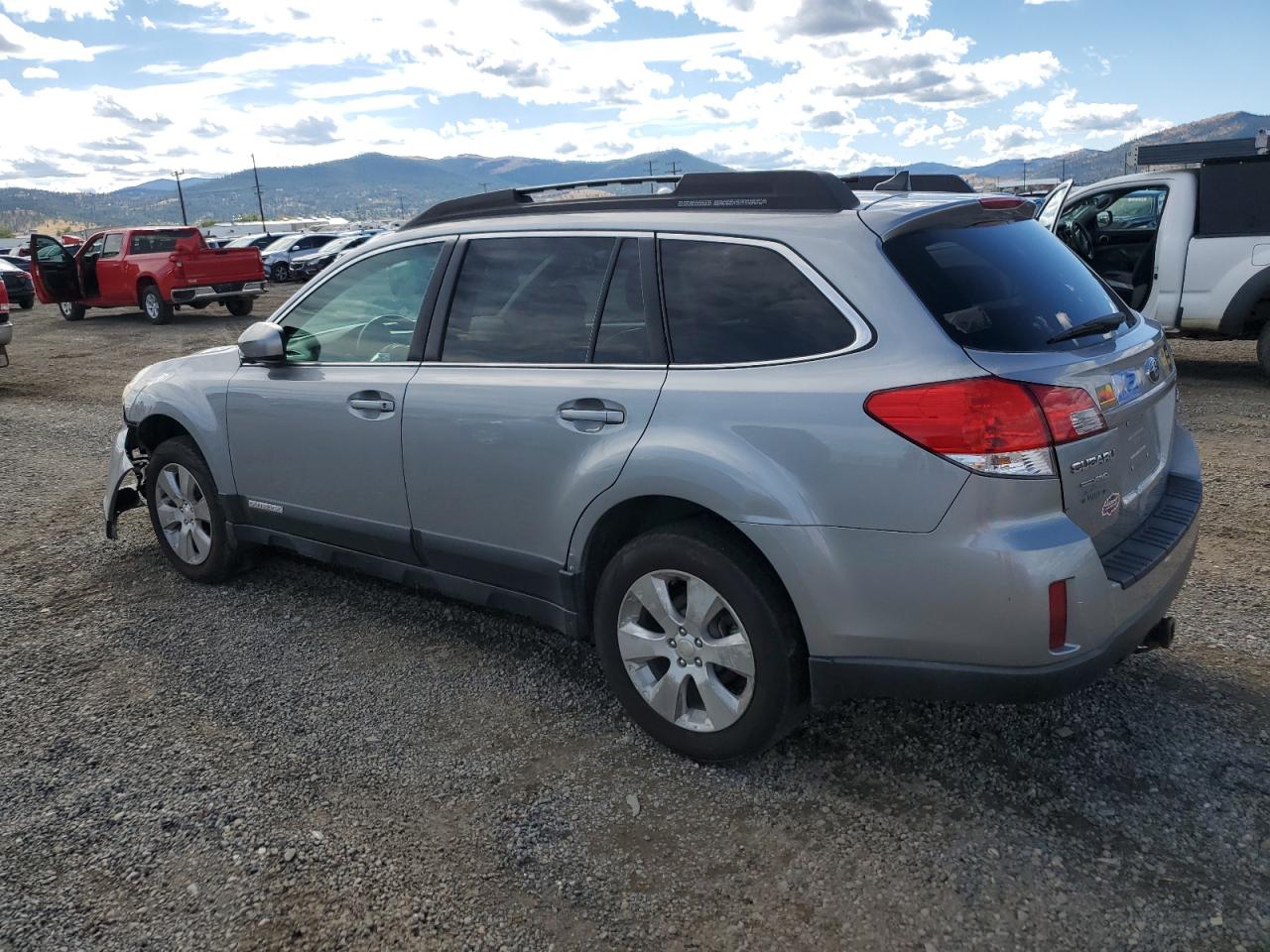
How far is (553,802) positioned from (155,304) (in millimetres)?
18841

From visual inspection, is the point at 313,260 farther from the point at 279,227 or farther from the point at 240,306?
the point at 279,227

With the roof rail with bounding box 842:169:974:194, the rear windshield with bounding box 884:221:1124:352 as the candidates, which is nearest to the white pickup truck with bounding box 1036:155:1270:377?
the roof rail with bounding box 842:169:974:194

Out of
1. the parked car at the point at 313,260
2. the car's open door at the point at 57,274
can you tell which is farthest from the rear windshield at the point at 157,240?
the parked car at the point at 313,260

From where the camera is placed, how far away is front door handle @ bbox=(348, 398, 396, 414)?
383 centimetres

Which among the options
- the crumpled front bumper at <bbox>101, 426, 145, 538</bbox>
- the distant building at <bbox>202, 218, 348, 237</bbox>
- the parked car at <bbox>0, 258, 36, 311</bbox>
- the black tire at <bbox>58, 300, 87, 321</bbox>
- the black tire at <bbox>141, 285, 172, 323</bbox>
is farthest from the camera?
the distant building at <bbox>202, 218, 348, 237</bbox>

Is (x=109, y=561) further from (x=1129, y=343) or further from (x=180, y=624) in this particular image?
(x=1129, y=343)

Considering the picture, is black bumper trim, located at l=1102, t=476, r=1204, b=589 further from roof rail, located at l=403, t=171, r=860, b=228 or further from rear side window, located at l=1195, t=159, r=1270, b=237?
rear side window, located at l=1195, t=159, r=1270, b=237

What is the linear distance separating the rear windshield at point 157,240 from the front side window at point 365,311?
55.1 feet

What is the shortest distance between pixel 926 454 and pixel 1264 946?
1.35 m

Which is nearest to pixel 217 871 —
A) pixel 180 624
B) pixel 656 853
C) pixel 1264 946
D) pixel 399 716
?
pixel 399 716

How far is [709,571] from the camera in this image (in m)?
2.94

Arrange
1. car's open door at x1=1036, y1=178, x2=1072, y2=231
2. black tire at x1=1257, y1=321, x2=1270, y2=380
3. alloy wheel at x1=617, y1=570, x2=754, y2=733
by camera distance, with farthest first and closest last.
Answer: car's open door at x1=1036, y1=178, x2=1072, y2=231, black tire at x1=1257, y1=321, x2=1270, y2=380, alloy wheel at x1=617, y1=570, x2=754, y2=733

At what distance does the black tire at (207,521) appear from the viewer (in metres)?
4.74

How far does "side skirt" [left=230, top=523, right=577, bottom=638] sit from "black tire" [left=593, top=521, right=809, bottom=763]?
0.37m
